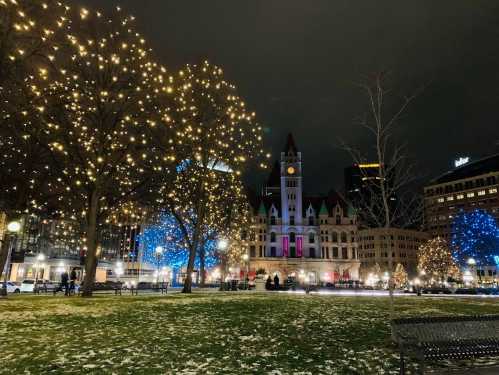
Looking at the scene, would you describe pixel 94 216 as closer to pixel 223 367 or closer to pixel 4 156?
pixel 4 156

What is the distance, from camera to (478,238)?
6188 centimetres

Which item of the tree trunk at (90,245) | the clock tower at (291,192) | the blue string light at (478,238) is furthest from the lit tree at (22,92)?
the clock tower at (291,192)

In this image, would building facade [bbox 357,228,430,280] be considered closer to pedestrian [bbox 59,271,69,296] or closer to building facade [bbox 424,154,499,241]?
building facade [bbox 424,154,499,241]

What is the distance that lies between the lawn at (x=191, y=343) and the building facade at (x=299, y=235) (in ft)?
313

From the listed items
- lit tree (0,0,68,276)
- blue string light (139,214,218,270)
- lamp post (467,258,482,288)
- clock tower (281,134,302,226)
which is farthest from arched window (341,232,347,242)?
lit tree (0,0,68,276)

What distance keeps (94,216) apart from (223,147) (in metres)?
10.5

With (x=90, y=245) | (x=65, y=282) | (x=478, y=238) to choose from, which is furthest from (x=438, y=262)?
(x=90, y=245)

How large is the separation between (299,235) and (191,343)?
103178 millimetres

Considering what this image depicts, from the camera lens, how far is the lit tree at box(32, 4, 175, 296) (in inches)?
806

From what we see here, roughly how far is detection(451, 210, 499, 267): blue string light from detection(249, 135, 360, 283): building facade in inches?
1800

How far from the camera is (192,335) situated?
9.35 m

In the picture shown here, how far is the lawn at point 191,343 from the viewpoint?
21.7ft

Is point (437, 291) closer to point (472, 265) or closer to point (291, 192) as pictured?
point (472, 265)

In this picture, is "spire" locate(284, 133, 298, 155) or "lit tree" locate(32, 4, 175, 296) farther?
"spire" locate(284, 133, 298, 155)
